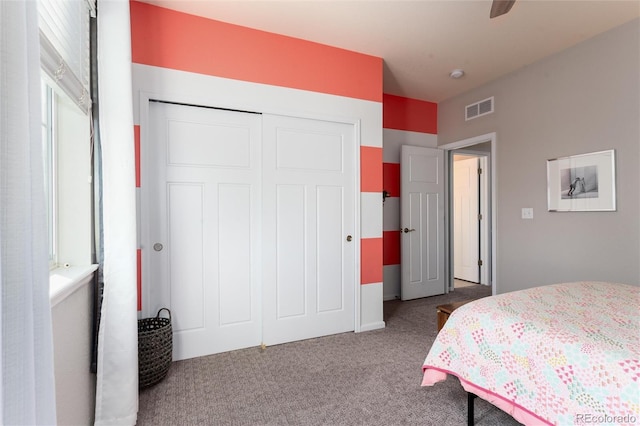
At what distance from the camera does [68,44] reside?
138 centimetres

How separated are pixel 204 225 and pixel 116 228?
83cm

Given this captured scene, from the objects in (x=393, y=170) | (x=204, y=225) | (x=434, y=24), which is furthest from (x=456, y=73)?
(x=204, y=225)

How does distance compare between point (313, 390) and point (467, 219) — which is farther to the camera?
point (467, 219)

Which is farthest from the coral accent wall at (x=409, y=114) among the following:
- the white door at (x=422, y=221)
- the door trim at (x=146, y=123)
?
the door trim at (x=146, y=123)

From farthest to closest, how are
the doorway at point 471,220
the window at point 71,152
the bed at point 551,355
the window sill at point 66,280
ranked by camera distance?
the doorway at point 471,220, the window at point 71,152, the window sill at point 66,280, the bed at point 551,355

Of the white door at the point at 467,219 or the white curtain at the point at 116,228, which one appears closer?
the white curtain at the point at 116,228

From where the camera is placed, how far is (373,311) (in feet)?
9.95

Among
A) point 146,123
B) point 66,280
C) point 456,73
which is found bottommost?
point 66,280

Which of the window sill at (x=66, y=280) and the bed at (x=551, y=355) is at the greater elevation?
the window sill at (x=66, y=280)

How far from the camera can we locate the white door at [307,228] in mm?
2654

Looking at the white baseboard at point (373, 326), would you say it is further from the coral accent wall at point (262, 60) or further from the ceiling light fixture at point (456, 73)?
the ceiling light fixture at point (456, 73)

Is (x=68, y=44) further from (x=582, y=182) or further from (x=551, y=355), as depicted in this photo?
(x=582, y=182)

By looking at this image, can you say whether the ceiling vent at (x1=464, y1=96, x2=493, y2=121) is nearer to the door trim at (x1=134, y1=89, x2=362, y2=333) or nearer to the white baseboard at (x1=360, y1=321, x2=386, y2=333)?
the door trim at (x1=134, y1=89, x2=362, y2=333)

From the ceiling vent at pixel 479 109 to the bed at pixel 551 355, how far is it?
2535mm
